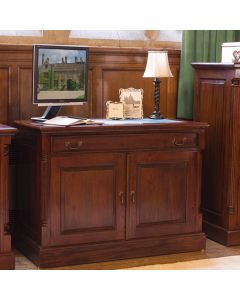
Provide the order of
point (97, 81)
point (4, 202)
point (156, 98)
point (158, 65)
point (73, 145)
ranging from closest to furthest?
point (4, 202) < point (73, 145) < point (158, 65) < point (156, 98) < point (97, 81)

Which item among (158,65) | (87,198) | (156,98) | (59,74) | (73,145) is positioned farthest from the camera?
(156,98)

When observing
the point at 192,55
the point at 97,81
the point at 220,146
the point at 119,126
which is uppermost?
the point at 192,55

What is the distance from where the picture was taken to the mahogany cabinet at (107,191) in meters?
3.09

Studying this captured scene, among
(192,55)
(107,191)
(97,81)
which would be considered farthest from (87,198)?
(192,55)

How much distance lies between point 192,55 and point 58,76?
1.10m

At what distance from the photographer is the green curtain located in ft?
12.9

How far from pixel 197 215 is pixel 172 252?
0.91ft

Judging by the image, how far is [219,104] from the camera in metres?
3.63

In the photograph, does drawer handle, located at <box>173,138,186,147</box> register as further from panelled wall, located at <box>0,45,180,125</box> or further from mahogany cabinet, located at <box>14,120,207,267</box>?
panelled wall, located at <box>0,45,180,125</box>

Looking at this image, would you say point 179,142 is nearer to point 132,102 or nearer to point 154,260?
point 132,102

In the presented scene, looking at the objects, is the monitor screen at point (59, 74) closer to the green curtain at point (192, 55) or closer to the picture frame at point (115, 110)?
the picture frame at point (115, 110)

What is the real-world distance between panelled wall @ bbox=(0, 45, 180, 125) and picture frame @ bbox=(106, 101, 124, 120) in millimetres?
246

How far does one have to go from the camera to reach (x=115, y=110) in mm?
3566
